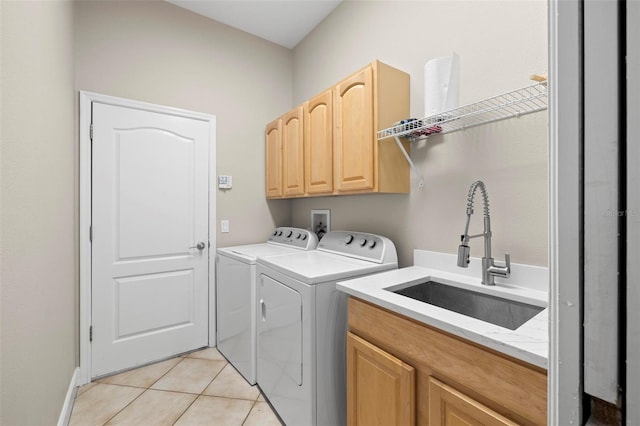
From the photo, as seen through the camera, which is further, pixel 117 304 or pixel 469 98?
pixel 117 304

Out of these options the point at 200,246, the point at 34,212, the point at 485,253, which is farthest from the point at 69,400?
the point at 485,253

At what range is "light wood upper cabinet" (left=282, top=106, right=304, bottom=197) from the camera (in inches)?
91.4

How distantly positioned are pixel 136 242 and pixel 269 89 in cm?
187

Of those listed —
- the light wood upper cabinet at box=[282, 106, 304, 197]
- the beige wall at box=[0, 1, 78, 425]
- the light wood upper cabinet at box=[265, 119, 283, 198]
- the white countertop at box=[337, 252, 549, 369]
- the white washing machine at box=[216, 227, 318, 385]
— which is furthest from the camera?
the light wood upper cabinet at box=[265, 119, 283, 198]

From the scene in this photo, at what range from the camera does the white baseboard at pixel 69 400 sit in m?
1.62

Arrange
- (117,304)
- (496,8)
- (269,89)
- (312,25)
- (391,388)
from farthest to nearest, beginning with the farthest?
1. (269,89)
2. (312,25)
3. (117,304)
4. (496,8)
5. (391,388)

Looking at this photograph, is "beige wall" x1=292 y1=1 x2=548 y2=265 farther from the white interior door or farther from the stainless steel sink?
the white interior door

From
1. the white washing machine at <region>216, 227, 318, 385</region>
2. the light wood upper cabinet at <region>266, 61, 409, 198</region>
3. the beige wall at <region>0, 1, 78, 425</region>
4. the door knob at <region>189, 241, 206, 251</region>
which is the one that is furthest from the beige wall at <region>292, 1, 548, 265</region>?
the beige wall at <region>0, 1, 78, 425</region>

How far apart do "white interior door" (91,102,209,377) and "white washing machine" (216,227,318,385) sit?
227 mm

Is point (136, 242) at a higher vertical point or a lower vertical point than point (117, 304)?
higher

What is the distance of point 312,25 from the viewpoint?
2709 mm

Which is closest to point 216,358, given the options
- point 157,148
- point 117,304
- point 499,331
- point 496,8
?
point 117,304

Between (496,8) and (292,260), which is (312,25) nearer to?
(496,8)

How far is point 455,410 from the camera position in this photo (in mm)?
927
